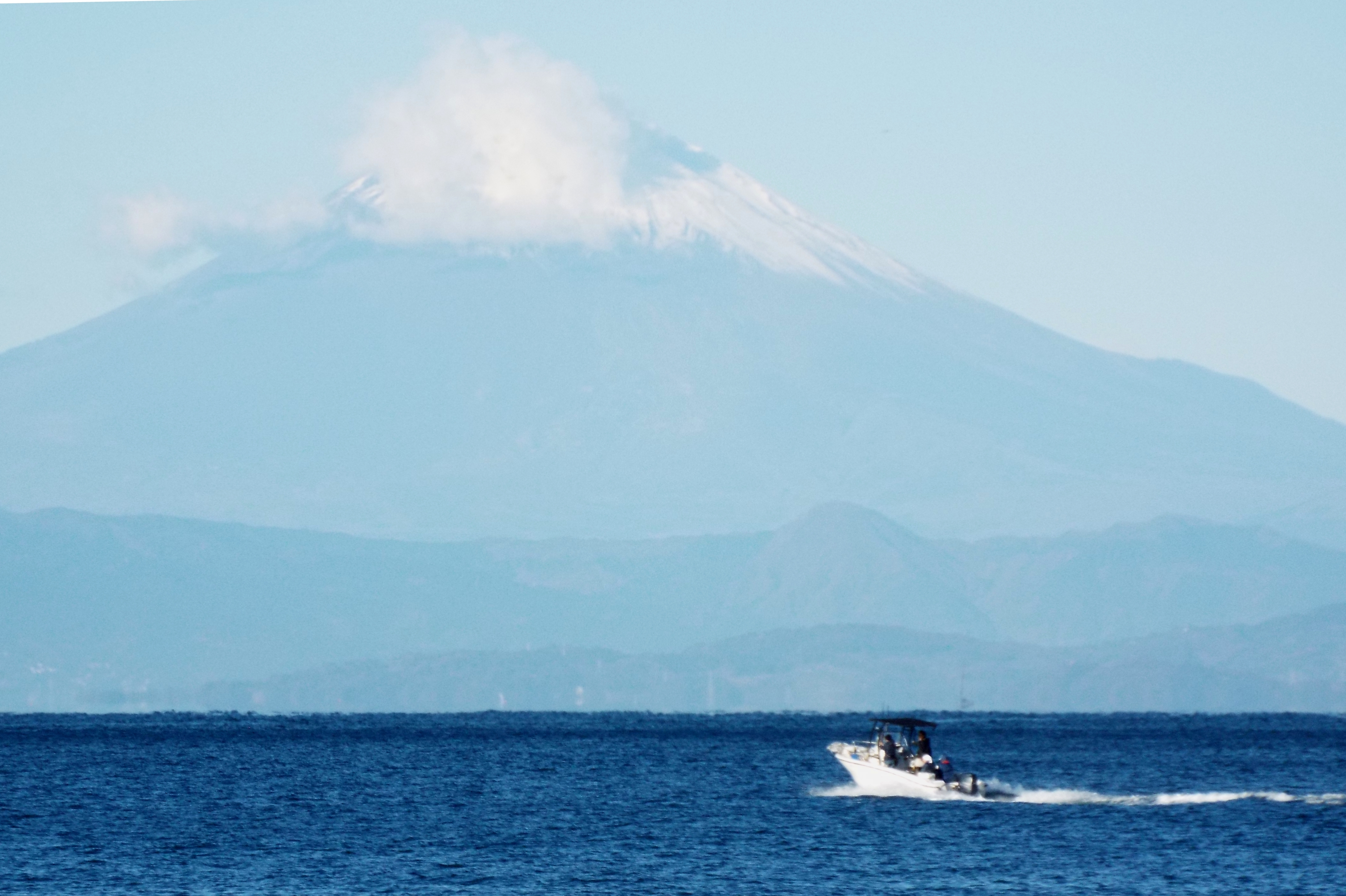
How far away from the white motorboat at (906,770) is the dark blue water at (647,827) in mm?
800

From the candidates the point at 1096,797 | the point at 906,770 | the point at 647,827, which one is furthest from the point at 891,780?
the point at 647,827

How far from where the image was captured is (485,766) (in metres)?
136

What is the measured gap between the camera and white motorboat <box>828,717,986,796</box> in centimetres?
10088

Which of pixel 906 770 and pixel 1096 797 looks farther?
pixel 1096 797

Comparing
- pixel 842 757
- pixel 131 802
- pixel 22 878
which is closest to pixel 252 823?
pixel 131 802

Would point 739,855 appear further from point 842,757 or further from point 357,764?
point 357,764

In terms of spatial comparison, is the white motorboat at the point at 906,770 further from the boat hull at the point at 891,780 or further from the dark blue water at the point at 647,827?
the dark blue water at the point at 647,827

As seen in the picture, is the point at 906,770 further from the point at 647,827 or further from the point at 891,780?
the point at 647,827

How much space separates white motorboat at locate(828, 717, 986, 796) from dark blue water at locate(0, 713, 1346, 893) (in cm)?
80

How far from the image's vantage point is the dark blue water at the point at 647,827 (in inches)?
3105

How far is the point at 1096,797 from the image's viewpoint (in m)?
106

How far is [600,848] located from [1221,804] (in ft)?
99.1

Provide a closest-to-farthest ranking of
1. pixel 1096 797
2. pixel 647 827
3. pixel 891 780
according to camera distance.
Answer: pixel 647 827 < pixel 891 780 < pixel 1096 797

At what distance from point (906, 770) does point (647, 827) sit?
41.7 ft
